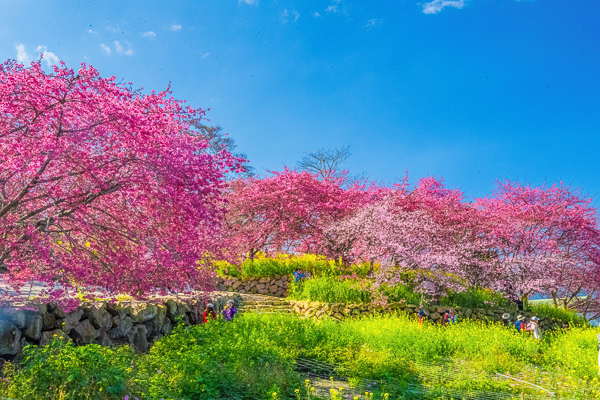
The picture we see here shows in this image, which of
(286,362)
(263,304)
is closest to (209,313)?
(263,304)

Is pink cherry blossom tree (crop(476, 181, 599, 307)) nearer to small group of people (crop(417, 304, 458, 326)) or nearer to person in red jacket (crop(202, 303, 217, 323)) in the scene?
small group of people (crop(417, 304, 458, 326))

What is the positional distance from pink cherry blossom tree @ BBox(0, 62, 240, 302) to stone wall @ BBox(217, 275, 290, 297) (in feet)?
32.3

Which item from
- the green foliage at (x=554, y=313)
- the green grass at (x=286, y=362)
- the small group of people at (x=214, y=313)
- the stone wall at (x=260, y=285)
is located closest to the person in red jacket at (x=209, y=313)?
the small group of people at (x=214, y=313)

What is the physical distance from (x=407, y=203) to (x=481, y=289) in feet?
17.0

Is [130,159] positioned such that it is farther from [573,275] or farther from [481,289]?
[573,275]

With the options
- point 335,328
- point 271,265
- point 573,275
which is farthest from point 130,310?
point 573,275

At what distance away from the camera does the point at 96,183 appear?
5.53m

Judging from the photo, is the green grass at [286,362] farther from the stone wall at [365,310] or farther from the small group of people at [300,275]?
the small group of people at [300,275]

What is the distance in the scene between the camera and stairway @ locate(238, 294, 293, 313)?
13328 millimetres


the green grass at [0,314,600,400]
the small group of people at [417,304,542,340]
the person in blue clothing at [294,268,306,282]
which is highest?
the person in blue clothing at [294,268,306,282]

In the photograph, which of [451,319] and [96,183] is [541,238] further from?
[96,183]

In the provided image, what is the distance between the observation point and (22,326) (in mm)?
5559

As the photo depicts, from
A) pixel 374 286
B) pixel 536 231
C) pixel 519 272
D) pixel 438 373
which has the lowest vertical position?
pixel 438 373

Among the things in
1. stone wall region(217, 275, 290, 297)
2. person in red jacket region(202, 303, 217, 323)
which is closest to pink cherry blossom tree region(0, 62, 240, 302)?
Answer: person in red jacket region(202, 303, 217, 323)
